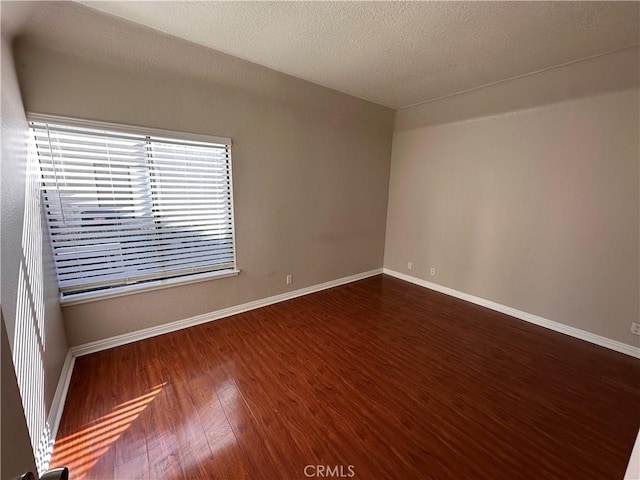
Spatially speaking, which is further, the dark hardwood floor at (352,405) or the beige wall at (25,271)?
the dark hardwood floor at (352,405)

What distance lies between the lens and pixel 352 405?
1854mm

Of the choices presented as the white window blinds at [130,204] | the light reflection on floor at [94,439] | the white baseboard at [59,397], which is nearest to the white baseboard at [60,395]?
the white baseboard at [59,397]

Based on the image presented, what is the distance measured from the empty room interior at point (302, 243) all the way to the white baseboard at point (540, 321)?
2cm

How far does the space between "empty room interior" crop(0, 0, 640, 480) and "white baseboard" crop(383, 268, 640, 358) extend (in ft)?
0.07

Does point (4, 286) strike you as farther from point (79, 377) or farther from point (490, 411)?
point (490, 411)

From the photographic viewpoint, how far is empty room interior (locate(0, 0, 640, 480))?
1555mm

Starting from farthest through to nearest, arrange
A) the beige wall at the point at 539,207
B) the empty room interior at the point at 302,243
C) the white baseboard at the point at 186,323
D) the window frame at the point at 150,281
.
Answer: the beige wall at the point at 539,207 < the white baseboard at the point at 186,323 < the window frame at the point at 150,281 < the empty room interior at the point at 302,243

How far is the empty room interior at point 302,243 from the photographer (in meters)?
1.55

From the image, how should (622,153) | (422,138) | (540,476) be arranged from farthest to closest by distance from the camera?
(422,138) < (622,153) < (540,476)

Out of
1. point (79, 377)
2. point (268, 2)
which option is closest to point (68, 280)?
point (79, 377)

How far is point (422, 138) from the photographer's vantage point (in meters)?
3.92

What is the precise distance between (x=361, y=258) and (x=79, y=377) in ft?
11.7
